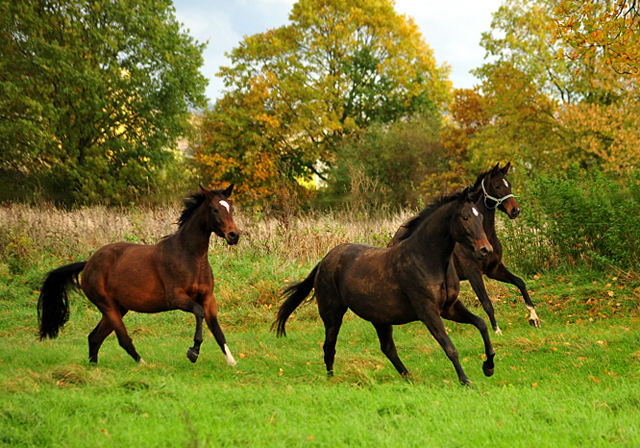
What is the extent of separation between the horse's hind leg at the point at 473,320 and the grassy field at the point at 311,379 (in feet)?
0.77

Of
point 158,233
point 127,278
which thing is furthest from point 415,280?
point 158,233

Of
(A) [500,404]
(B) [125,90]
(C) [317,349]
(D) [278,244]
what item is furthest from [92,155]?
(A) [500,404]

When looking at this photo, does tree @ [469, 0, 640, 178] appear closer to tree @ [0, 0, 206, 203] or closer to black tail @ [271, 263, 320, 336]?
tree @ [0, 0, 206, 203]

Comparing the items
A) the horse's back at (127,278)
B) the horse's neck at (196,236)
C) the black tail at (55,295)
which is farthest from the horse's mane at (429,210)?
the black tail at (55,295)

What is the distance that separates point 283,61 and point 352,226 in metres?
24.2

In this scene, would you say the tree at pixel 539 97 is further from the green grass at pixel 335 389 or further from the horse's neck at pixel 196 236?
the horse's neck at pixel 196 236

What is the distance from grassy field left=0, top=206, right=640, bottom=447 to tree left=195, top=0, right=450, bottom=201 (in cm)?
2315

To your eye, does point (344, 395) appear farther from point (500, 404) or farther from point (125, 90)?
point (125, 90)

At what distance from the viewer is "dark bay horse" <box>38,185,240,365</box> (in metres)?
7.18

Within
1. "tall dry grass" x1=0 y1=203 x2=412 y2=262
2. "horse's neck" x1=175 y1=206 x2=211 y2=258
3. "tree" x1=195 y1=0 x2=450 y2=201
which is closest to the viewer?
"horse's neck" x1=175 y1=206 x2=211 y2=258

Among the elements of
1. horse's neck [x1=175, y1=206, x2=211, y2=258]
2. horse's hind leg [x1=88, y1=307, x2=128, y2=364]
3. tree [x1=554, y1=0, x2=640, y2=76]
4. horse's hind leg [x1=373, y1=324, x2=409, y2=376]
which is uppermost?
tree [x1=554, y1=0, x2=640, y2=76]

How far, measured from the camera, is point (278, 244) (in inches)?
589

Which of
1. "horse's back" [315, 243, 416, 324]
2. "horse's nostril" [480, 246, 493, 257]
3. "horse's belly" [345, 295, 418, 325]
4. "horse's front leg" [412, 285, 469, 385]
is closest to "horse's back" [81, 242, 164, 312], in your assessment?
"horse's back" [315, 243, 416, 324]

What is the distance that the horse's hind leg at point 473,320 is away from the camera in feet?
18.9
